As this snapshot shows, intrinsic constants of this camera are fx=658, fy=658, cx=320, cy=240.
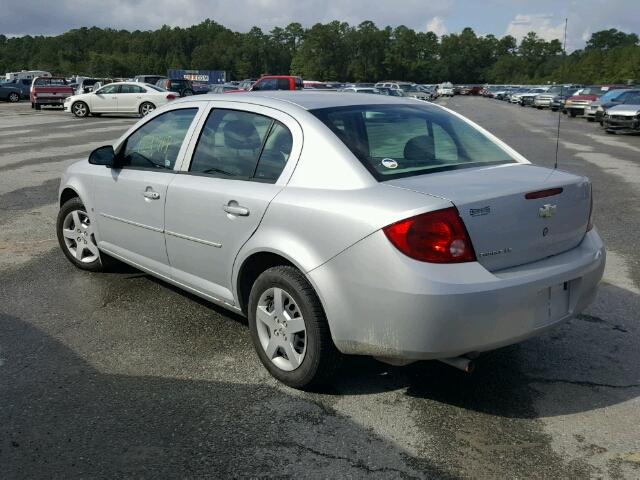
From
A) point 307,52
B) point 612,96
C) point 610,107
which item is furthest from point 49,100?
point 307,52

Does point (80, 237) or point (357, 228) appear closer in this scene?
point (357, 228)

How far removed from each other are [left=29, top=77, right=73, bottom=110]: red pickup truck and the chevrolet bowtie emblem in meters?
36.4

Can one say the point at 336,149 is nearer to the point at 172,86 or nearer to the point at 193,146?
the point at 193,146

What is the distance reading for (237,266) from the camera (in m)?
3.88

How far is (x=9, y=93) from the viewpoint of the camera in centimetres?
4541

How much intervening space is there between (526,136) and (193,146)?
62.9 ft

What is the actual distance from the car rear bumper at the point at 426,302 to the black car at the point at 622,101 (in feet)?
80.9

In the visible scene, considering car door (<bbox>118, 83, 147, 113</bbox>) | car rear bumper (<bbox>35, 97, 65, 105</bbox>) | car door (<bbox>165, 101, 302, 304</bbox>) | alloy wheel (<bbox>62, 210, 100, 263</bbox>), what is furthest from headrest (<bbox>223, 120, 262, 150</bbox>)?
car rear bumper (<bbox>35, 97, 65, 105</bbox>)

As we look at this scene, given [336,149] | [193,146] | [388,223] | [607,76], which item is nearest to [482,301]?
[388,223]

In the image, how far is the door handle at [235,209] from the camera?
3779 mm

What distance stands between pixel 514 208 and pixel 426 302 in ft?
2.32

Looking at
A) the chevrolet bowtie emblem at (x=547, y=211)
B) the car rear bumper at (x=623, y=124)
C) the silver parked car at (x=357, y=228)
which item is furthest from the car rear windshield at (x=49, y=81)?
the chevrolet bowtie emblem at (x=547, y=211)

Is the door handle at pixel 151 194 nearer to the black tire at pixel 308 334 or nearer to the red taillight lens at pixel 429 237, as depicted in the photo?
the black tire at pixel 308 334

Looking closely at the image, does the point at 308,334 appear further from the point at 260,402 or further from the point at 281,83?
the point at 281,83
